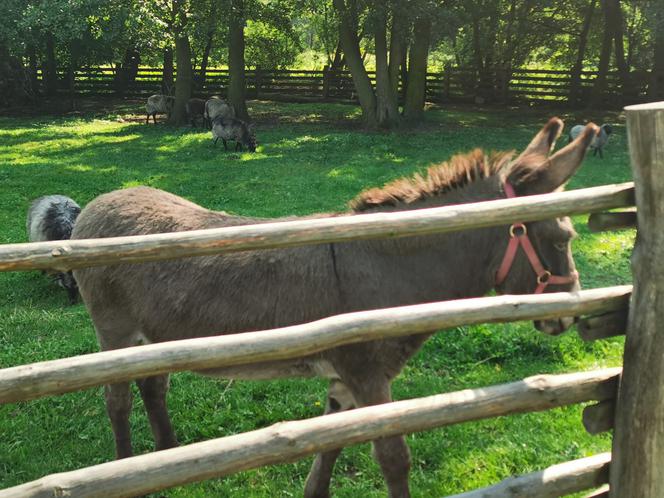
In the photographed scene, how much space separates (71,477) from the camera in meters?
2.36

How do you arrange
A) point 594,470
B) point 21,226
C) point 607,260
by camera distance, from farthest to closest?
point 21,226 < point 607,260 < point 594,470

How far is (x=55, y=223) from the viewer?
29.3ft

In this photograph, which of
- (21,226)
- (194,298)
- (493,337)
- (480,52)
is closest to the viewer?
(194,298)

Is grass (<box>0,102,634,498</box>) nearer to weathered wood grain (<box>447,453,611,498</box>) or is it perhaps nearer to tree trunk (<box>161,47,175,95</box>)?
weathered wood grain (<box>447,453,611,498</box>)

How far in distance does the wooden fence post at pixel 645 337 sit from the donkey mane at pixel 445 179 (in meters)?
1.24

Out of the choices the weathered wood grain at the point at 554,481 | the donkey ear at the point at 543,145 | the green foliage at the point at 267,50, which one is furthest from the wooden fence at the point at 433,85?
the weathered wood grain at the point at 554,481

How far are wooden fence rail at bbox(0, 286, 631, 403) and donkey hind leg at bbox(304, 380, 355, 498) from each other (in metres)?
1.44

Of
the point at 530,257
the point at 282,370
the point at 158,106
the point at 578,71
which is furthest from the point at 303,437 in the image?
the point at 578,71

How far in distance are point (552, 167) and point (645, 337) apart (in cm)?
115

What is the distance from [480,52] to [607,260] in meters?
25.3

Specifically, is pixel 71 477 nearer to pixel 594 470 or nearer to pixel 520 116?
pixel 594 470

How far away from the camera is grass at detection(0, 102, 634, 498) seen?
4.69m

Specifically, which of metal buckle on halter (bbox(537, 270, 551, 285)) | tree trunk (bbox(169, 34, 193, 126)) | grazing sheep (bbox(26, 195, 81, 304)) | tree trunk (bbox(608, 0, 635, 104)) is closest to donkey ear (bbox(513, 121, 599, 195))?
metal buckle on halter (bbox(537, 270, 551, 285))

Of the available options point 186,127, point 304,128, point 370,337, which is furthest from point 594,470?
point 186,127
